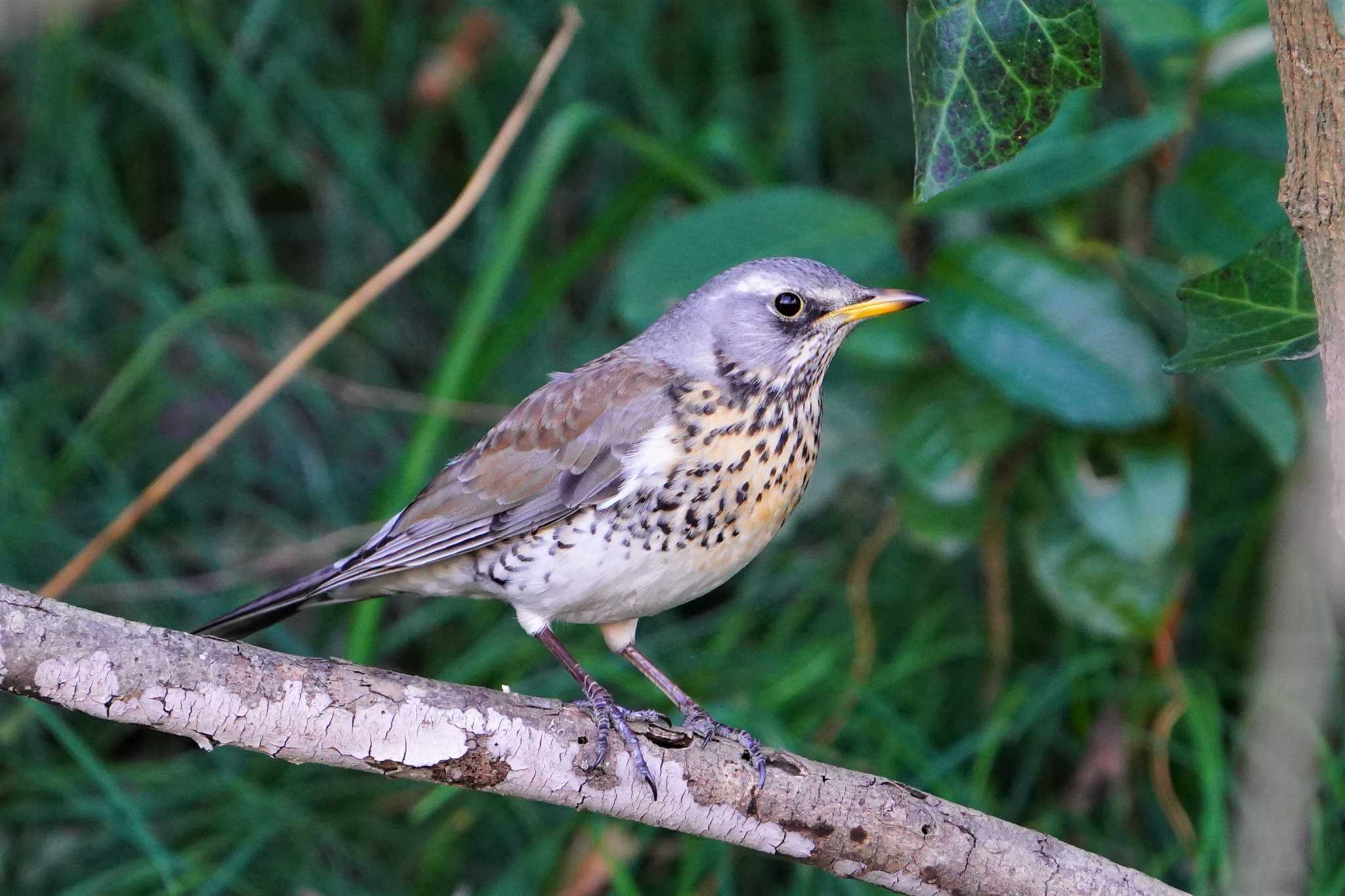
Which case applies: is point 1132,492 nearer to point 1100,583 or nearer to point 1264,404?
point 1100,583

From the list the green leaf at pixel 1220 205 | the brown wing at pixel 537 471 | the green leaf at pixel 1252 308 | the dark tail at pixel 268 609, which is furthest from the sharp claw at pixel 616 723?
the green leaf at pixel 1220 205

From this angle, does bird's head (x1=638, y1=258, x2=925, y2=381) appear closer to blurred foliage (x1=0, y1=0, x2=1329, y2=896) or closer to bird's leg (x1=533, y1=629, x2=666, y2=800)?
blurred foliage (x1=0, y1=0, x2=1329, y2=896)

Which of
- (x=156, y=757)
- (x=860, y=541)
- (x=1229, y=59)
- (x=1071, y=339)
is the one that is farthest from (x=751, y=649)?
(x=1229, y=59)

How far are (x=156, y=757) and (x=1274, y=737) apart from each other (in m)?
3.24

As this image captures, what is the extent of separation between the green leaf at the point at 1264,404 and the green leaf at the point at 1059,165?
1.80ft

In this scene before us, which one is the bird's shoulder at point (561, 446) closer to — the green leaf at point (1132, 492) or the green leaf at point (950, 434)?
the green leaf at point (950, 434)

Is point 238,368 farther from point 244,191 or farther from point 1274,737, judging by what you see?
point 1274,737

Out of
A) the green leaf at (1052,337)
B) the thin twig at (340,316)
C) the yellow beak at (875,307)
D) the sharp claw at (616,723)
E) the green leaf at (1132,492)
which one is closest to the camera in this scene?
the sharp claw at (616,723)

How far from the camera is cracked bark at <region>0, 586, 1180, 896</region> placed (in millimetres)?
2025

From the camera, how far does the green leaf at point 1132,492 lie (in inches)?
140

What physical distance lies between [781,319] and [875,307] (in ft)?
0.67

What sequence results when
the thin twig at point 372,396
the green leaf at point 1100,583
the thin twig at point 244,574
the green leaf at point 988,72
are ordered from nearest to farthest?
the green leaf at point 988,72 < the green leaf at point 1100,583 < the thin twig at point 244,574 < the thin twig at point 372,396

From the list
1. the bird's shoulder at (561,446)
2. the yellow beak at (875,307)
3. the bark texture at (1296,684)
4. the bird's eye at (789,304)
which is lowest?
the bark texture at (1296,684)

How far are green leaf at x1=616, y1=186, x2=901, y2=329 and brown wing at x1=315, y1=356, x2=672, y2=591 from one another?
1.28 feet
